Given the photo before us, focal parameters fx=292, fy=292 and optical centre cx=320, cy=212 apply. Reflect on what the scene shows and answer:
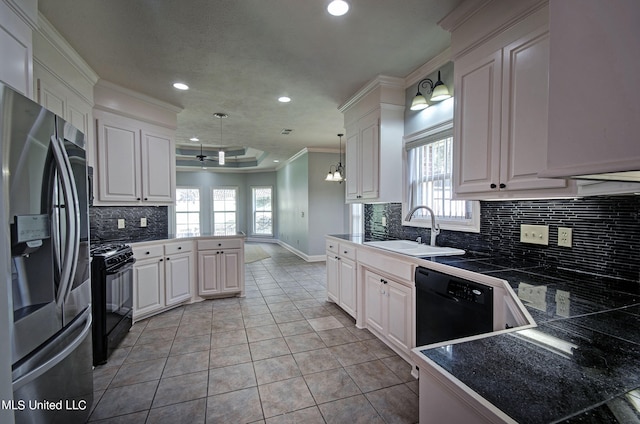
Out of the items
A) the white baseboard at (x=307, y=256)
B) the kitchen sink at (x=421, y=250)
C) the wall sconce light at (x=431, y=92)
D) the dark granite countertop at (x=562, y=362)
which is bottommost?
the white baseboard at (x=307, y=256)

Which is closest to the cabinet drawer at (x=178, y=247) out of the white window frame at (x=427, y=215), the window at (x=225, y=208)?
the white window frame at (x=427, y=215)

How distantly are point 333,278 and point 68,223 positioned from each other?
9.25ft

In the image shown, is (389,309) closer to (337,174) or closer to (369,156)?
(369,156)

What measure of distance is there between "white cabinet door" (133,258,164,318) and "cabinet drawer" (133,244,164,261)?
57 millimetres

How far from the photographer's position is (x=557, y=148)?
73cm

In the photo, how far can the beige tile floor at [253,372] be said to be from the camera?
6.05 feet

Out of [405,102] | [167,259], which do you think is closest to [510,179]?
[405,102]

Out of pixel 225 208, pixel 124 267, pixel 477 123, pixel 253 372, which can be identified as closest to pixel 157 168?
pixel 124 267

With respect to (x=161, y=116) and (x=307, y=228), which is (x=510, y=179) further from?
(x=307, y=228)

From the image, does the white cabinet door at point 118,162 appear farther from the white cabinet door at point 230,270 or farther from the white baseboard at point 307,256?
the white baseboard at point 307,256

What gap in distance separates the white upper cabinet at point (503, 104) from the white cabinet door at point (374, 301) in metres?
1.13

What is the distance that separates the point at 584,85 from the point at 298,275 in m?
5.18

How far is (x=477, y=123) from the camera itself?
6.41 ft

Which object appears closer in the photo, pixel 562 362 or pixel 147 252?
pixel 562 362
